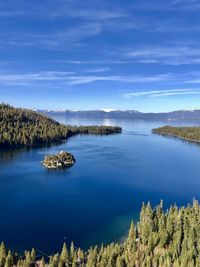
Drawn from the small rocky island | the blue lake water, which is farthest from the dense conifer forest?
the small rocky island

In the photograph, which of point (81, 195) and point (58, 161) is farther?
point (58, 161)

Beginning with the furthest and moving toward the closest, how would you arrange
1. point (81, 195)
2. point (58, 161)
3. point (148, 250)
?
point (58, 161), point (81, 195), point (148, 250)

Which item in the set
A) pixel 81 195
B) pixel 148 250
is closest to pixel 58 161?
pixel 81 195

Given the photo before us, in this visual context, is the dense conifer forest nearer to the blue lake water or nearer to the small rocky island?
the blue lake water

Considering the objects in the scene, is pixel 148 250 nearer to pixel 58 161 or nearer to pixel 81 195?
pixel 81 195

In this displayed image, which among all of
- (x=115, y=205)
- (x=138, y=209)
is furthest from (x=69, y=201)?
(x=138, y=209)

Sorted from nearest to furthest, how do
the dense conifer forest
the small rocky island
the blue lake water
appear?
the dense conifer forest → the blue lake water → the small rocky island

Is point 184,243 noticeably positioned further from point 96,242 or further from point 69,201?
point 69,201
